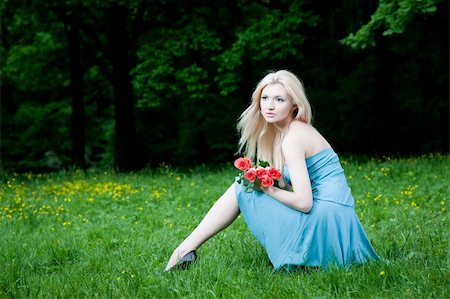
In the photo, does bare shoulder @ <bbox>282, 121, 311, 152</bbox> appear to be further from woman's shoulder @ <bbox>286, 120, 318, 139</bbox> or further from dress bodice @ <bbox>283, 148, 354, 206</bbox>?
dress bodice @ <bbox>283, 148, 354, 206</bbox>

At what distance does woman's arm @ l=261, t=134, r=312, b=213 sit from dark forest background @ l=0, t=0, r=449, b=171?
22.0 feet

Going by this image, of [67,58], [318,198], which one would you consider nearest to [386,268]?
[318,198]

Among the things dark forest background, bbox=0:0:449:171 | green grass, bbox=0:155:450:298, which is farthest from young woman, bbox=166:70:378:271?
dark forest background, bbox=0:0:449:171

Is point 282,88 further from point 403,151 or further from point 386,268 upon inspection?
point 403,151

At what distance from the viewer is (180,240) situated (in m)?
5.49

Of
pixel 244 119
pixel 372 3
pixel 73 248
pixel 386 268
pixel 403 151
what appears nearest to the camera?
pixel 386 268

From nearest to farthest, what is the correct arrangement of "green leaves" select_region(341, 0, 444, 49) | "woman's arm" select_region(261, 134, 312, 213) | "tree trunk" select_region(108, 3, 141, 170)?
1. "woman's arm" select_region(261, 134, 312, 213)
2. "green leaves" select_region(341, 0, 444, 49)
3. "tree trunk" select_region(108, 3, 141, 170)

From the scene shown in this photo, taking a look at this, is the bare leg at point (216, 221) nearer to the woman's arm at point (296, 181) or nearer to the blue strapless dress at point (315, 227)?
the blue strapless dress at point (315, 227)

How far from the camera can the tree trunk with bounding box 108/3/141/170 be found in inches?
603

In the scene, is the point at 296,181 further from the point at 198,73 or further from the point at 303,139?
the point at 198,73

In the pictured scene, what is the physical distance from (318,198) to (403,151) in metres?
14.6

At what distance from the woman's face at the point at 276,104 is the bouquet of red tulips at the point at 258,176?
34 cm

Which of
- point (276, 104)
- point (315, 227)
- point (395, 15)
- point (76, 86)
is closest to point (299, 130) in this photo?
point (276, 104)

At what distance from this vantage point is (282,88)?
4.20 meters
